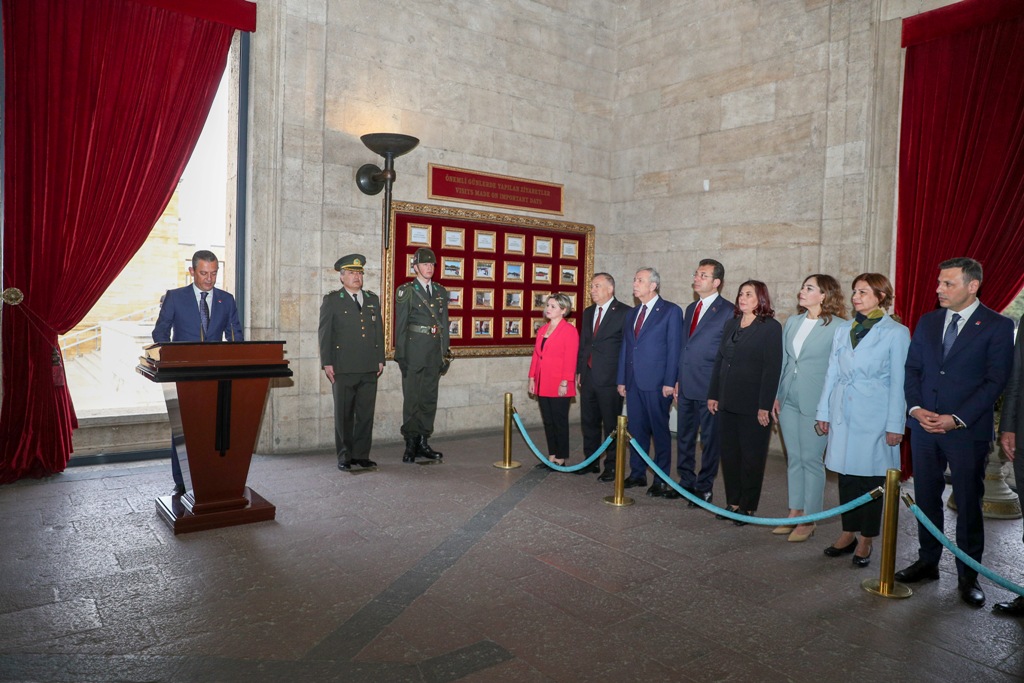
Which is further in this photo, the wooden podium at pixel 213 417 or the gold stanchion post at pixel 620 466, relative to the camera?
the gold stanchion post at pixel 620 466

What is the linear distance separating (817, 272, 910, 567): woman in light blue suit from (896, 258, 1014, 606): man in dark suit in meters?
0.12

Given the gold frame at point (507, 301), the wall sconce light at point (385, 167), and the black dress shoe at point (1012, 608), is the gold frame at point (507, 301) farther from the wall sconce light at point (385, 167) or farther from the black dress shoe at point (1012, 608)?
the black dress shoe at point (1012, 608)

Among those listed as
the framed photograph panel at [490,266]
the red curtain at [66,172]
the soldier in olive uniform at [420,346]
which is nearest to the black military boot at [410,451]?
the soldier in olive uniform at [420,346]

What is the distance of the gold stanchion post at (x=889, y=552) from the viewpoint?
3.45m

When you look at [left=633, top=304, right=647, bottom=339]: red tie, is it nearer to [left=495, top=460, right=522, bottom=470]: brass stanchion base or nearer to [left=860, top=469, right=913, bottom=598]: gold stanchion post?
[left=495, top=460, right=522, bottom=470]: brass stanchion base

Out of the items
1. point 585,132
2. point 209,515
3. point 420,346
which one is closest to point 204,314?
point 209,515

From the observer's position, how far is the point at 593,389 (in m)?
6.06

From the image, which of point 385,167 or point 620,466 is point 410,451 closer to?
point 620,466

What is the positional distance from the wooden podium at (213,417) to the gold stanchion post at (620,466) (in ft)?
7.45

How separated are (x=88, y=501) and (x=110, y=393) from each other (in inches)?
55.8

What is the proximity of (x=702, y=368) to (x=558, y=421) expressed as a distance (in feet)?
4.97

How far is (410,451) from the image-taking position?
6402 mm

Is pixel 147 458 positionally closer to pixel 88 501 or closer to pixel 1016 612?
pixel 88 501

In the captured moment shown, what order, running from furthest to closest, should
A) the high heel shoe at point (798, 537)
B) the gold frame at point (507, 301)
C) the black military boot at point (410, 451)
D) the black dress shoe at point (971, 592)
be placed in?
1. the gold frame at point (507, 301)
2. the black military boot at point (410, 451)
3. the high heel shoe at point (798, 537)
4. the black dress shoe at point (971, 592)
